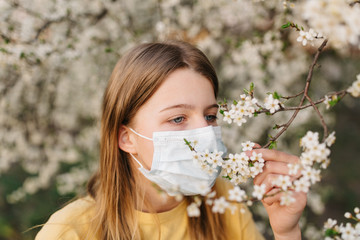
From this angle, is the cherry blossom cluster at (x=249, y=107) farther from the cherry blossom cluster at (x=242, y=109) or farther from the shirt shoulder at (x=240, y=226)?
the shirt shoulder at (x=240, y=226)

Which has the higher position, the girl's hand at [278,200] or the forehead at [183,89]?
the forehead at [183,89]

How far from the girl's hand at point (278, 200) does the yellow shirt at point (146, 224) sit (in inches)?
7.9

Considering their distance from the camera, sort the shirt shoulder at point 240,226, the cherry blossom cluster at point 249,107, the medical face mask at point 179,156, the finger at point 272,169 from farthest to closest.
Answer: the shirt shoulder at point 240,226, the medical face mask at point 179,156, the finger at point 272,169, the cherry blossom cluster at point 249,107

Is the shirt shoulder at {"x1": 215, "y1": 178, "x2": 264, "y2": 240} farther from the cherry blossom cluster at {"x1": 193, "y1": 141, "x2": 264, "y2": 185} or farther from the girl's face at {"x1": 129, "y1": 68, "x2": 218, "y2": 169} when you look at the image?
the cherry blossom cluster at {"x1": 193, "y1": 141, "x2": 264, "y2": 185}

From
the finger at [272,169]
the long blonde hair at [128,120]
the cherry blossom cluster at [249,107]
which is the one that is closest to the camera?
the cherry blossom cluster at [249,107]

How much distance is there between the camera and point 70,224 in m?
1.82

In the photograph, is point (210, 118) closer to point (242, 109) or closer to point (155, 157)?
point (155, 157)

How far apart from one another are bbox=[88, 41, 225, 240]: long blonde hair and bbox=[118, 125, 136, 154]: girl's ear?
0.03 m

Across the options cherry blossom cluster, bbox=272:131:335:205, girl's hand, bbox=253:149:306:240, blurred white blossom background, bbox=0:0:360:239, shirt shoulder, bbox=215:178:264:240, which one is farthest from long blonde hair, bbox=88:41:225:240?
blurred white blossom background, bbox=0:0:360:239

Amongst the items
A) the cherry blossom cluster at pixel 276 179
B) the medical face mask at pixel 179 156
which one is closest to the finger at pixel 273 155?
the cherry blossom cluster at pixel 276 179

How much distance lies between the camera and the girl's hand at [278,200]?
150cm

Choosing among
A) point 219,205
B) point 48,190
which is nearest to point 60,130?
point 48,190

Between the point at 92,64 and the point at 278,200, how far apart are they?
10.2 feet

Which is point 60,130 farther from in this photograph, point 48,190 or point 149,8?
point 149,8
